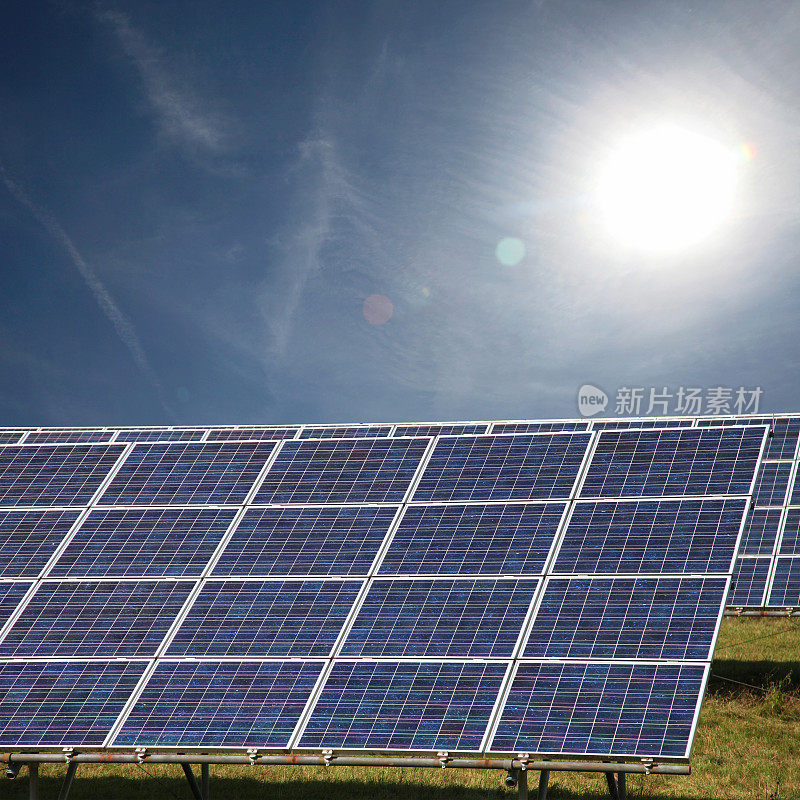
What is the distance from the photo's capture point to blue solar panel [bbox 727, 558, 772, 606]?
28.8 m

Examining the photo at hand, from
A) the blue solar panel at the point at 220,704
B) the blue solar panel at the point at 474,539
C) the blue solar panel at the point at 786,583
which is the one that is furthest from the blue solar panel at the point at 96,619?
the blue solar panel at the point at 786,583

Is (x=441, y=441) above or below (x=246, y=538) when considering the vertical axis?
above

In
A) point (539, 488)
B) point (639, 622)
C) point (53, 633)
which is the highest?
point (539, 488)

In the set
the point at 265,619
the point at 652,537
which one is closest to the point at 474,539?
the point at 652,537

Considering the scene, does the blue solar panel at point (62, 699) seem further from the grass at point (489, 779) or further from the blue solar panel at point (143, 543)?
the grass at point (489, 779)

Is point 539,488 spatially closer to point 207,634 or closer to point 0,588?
point 207,634

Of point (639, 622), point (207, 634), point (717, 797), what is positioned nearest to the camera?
point (639, 622)

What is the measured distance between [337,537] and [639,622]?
6.08m

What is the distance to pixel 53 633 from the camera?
54.7 feet

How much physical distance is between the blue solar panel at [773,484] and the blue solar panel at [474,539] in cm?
1927

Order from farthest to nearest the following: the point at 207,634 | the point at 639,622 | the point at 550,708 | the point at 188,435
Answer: the point at 188,435 < the point at 207,634 < the point at 639,622 < the point at 550,708

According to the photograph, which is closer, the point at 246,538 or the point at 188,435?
the point at 246,538

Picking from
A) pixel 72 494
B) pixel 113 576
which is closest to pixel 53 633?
pixel 113 576

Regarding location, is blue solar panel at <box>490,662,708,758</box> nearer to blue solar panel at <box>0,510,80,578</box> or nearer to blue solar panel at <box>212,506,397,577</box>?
blue solar panel at <box>212,506,397,577</box>
